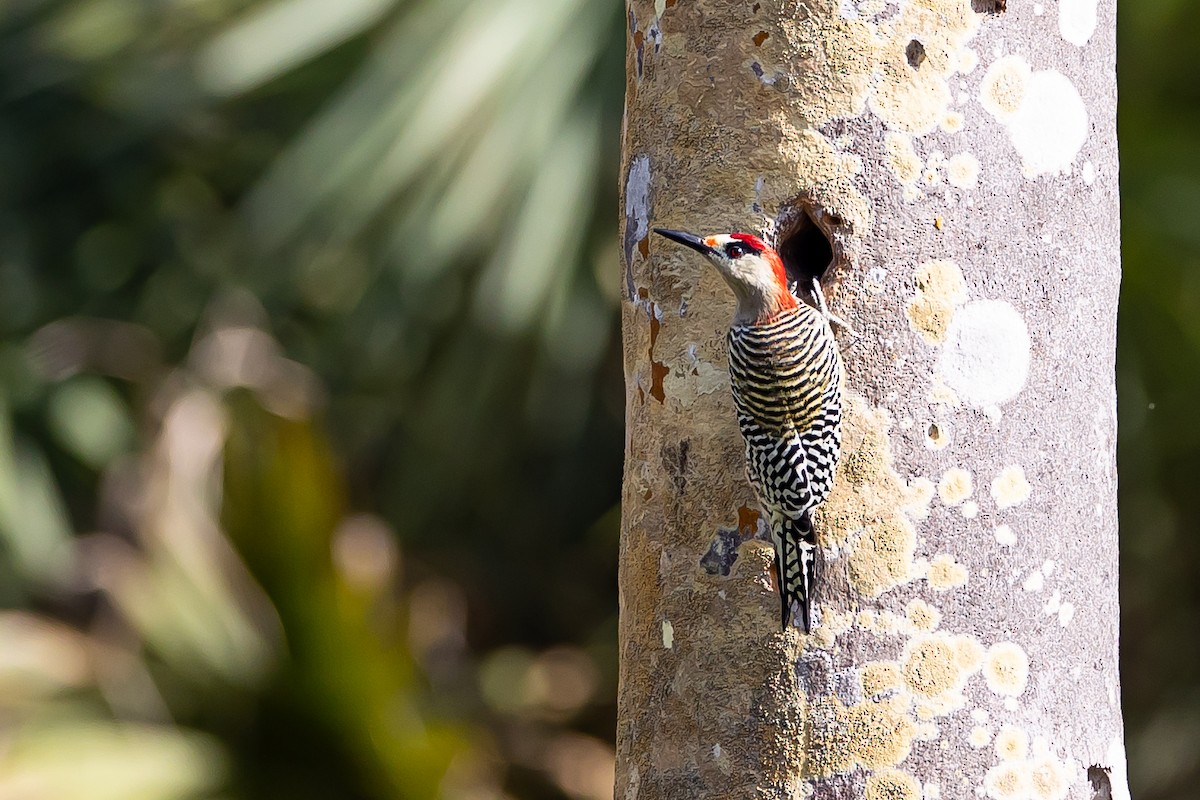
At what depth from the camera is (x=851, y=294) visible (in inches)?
74.8

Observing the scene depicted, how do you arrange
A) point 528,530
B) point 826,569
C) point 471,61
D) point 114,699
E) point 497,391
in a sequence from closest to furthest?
1. point 826,569
2. point 114,699
3. point 471,61
4. point 497,391
5. point 528,530

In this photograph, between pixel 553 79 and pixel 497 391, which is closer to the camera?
pixel 553 79

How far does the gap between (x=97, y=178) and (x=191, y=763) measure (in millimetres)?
3144

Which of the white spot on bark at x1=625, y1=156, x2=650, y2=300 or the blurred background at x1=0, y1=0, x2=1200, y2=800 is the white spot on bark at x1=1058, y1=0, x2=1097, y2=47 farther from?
the blurred background at x1=0, y1=0, x2=1200, y2=800

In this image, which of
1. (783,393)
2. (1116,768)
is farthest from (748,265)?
(1116,768)

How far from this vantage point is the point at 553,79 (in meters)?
4.82

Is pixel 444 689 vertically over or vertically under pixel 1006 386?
over

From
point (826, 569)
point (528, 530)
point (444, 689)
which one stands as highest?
point (528, 530)

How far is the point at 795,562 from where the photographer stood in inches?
72.8

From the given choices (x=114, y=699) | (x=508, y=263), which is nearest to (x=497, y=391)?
(x=508, y=263)

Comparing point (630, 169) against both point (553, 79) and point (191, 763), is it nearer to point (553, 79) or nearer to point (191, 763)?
point (191, 763)

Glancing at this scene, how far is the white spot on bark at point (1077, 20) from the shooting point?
196 cm

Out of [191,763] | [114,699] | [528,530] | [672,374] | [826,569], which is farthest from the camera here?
[528,530]

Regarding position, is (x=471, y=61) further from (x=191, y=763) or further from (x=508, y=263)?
(x=191, y=763)
